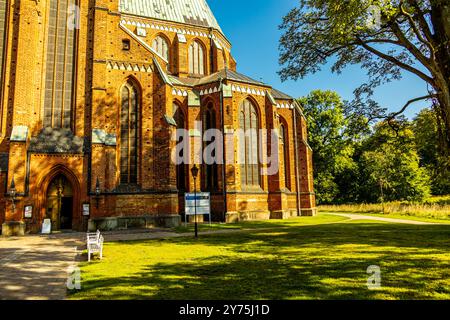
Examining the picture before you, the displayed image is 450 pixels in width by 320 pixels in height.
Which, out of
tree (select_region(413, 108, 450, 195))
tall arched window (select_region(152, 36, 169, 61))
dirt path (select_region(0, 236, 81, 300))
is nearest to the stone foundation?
dirt path (select_region(0, 236, 81, 300))

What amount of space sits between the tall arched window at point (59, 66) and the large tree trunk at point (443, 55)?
62.7 ft

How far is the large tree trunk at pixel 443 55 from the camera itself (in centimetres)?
913

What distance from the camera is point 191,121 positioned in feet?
79.8

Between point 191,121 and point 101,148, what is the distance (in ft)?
25.0

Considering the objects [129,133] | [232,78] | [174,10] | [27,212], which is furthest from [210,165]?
[174,10]

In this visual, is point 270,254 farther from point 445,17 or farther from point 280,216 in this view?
point 280,216

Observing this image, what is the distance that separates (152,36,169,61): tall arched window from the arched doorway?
51.0ft

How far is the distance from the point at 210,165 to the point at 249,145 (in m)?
3.48

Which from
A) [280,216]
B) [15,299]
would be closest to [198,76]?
[280,216]

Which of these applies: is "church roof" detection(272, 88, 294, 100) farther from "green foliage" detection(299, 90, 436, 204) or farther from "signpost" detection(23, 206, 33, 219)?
"signpost" detection(23, 206, 33, 219)

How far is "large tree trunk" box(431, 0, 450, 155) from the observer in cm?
913

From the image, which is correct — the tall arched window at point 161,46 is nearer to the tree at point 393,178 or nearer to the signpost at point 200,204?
the signpost at point 200,204

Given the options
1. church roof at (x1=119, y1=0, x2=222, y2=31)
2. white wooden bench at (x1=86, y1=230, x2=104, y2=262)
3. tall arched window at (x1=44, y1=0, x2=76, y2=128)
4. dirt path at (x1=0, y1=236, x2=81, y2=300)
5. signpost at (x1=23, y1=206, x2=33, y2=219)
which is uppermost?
church roof at (x1=119, y1=0, x2=222, y2=31)

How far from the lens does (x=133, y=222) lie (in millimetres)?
19500
